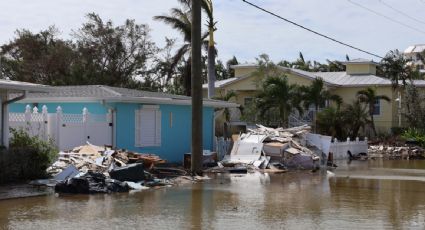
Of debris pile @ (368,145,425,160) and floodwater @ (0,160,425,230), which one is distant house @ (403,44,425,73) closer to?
debris pile @ (368,145,425,160)

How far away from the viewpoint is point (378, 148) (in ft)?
133

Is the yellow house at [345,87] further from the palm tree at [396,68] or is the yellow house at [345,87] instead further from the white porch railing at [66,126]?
the white porch railing at [66,126]

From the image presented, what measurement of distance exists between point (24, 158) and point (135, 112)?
7.80 m

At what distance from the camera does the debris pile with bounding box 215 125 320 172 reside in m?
25.5

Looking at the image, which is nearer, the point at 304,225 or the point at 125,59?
the point at 304,225

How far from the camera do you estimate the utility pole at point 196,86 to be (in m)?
21.4

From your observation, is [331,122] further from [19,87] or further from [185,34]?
[19,87]

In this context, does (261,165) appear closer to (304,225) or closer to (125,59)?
(304,225)

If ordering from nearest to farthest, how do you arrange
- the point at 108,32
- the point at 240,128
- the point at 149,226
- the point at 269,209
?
1. the point at 149,226
2. the point at 269,209
3. the point at 240,128
4. the point at 108,32

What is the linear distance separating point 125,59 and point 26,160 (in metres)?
32.9

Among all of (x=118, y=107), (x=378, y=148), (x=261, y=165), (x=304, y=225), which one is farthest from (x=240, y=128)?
(x=304, y=225)

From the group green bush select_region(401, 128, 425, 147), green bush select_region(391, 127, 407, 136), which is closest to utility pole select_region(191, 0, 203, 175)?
green bush select_region(401, 128, 425, 147)

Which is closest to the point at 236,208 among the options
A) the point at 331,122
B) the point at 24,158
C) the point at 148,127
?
the point at 24,158

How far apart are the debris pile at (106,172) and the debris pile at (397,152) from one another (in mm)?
20780
